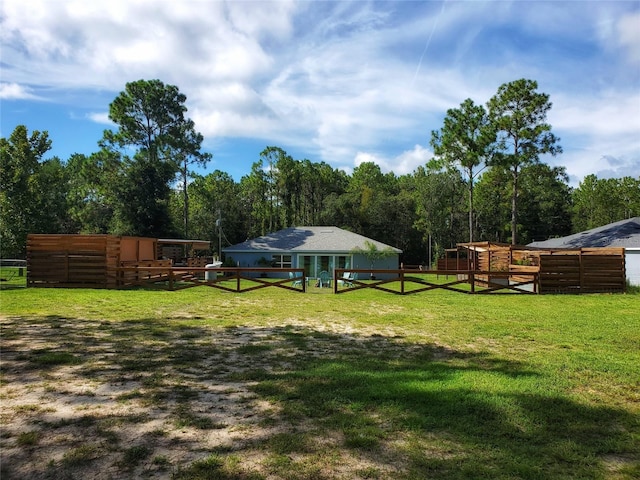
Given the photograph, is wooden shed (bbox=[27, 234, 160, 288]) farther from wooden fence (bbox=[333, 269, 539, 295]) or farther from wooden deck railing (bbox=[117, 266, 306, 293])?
wooden fence (bbox=[333, 269, 539, 295])

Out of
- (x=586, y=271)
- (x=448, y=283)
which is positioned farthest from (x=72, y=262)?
(x=586, y=271)

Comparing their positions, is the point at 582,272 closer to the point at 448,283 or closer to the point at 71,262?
the point at 448,283

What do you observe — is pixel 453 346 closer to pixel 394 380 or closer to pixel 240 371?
pixel 394 380

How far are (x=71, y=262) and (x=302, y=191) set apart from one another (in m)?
37.2

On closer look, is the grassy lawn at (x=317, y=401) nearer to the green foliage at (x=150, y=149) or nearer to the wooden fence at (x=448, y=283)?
the wooden fence at (x=448, y=283)

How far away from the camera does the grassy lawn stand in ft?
10.0

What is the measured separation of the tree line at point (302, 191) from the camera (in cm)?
3266

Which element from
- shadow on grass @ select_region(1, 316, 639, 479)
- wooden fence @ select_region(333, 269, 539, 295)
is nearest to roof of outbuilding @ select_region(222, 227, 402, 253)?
wooden fence @ select_region(333, 269, 539, 295)

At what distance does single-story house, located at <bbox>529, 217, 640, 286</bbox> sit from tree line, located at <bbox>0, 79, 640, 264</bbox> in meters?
4.14

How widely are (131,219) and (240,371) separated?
33.0m

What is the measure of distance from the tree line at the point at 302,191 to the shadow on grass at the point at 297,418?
95.6 ft

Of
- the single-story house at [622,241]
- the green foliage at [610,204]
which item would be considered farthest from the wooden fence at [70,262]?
the green foliage at [610,204]

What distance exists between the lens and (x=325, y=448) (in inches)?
129

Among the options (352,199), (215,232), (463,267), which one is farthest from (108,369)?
(352,199)
